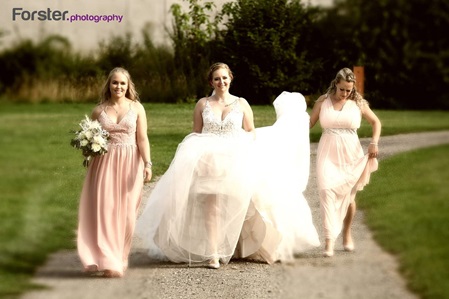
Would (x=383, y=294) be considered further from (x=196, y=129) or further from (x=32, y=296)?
(x=196, y=129)

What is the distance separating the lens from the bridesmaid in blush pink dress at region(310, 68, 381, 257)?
527 cm

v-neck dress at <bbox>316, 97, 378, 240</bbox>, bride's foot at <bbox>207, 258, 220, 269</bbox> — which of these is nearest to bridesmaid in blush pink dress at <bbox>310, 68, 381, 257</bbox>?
v-neck dress at <bbox>316, 97, 378, 240</bbox>

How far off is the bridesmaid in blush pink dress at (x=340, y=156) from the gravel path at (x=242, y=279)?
0.30 meters

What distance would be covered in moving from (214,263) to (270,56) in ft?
35.9

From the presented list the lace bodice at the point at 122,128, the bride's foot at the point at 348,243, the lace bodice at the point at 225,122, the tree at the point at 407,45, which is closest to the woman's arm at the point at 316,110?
the lace bodice at the point at 225,122

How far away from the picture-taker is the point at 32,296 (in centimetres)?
368

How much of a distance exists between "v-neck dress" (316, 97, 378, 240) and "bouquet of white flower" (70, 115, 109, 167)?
165cm

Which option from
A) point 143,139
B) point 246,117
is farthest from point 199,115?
point 143,139

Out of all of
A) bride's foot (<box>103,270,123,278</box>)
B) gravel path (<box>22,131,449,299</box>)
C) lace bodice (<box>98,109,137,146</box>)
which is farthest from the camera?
lace bodice (<box>98,109,137,146</box>)

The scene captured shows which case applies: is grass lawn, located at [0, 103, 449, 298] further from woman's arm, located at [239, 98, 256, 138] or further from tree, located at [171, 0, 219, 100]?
tree, located at [171, 0, 219, 100]

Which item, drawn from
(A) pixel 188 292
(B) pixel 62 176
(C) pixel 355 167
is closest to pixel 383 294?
(A) pixel 188 292

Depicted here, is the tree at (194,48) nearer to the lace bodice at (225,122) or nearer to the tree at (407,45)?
the lace bodice at (225,122)

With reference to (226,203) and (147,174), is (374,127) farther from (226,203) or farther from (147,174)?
(147,174)

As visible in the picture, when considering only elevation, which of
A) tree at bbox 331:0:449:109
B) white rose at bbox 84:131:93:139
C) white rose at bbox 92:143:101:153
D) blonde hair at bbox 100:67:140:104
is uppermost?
tree at bbox 331:0:449:109
